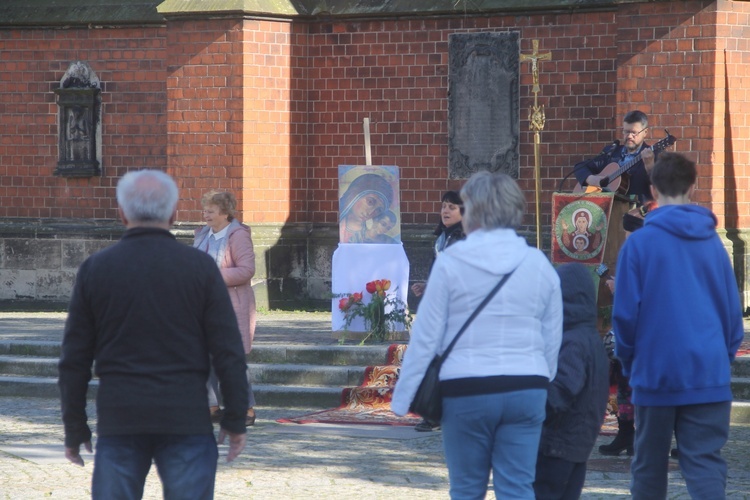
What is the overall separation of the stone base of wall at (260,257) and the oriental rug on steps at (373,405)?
4.65 meters

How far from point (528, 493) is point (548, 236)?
36.8ft

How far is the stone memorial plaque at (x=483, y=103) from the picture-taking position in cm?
1596

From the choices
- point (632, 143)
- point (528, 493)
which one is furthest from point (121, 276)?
point (632, 143)

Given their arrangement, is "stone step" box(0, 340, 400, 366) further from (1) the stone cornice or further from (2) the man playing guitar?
(1) the stone cornice

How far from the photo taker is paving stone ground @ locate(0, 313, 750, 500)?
7.37 m

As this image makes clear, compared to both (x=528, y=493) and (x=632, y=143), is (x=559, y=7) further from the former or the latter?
(x=528, y=493)

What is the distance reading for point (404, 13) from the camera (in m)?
16.2

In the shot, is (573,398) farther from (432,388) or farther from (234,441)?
(234,441)

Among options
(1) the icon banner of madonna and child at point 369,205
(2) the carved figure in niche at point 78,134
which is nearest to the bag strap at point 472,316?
(1) the icon banner of madonna and child at point 369,205

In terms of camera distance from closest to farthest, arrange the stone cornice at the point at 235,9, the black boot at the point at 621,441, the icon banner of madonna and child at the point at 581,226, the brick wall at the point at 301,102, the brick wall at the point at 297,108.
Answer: the black boot at the point at 621,441, the icon banner of madonna and child at the point at 581,226, the brick wall at the point at 301,102, the brick wall at the point at 297,108, the stone cornice at the point at 235,9

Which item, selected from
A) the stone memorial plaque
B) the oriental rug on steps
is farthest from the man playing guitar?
the stone memorial plaque

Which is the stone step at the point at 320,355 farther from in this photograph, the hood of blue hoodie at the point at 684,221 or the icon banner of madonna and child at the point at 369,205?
the hood of blue hoodie at the point at 684,221

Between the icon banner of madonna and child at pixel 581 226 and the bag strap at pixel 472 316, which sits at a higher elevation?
the icon banner of madonna and child at pixel 581 226

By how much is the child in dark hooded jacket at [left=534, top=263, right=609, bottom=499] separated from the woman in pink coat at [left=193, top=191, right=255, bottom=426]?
4161mm
